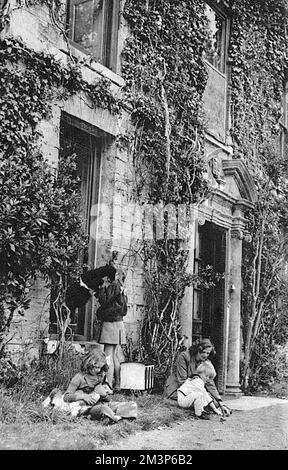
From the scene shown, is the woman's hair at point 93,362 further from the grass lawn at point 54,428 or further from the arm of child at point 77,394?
the grass lawn at point 54,428

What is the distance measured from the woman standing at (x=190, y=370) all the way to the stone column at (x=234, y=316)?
2.57 meters

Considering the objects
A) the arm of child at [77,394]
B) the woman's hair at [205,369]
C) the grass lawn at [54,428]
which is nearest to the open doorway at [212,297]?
the woman's hair at [205,369]

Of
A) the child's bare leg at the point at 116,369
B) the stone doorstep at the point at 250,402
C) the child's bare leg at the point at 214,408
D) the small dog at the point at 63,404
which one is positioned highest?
the child's bare leg at the point at 116,369

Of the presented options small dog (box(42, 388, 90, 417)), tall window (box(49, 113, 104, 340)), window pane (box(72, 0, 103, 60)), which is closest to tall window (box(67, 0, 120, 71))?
window pane (box(72, 0, 103, 60))

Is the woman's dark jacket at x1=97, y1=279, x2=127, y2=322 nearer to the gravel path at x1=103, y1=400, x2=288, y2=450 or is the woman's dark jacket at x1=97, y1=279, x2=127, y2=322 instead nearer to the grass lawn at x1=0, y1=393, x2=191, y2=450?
the grass lawn at x1=0, y1=393, x2=191, y2=450

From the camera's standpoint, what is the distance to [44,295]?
22.9 feet

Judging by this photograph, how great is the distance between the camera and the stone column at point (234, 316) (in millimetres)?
10758

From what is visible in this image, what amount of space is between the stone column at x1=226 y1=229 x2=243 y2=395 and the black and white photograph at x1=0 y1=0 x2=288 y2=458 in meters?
0.04

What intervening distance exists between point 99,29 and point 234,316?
532 centimetres

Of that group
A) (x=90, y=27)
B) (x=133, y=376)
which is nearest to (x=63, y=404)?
(x=133, y=376)

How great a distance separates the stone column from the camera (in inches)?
424

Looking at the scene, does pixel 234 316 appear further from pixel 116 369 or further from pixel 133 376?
pixel 116 369
